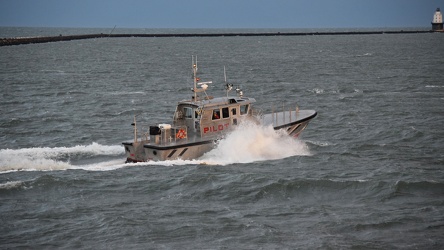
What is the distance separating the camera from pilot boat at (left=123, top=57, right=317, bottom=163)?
27.9 metres

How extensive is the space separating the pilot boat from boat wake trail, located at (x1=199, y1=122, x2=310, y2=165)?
310mm

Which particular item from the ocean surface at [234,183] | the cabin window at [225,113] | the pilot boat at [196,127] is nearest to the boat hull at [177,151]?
the pilot boat at [196,127]

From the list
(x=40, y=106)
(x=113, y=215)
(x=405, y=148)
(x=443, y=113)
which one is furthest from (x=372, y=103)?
(x=113, y=215)

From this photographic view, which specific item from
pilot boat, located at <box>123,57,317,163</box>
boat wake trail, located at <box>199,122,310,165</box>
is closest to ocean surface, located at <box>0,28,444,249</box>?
boat wake trail, located at <box>199,122,310,165</box>

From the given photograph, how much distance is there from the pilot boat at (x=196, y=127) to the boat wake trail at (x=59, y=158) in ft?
4.72

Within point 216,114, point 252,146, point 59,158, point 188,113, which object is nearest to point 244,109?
point 216,114

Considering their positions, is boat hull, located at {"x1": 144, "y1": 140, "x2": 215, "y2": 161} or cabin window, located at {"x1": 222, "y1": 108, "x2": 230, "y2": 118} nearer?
boat hull, located at {"x1": 144, "y1": 140, "x2": 215, "y2": 161}

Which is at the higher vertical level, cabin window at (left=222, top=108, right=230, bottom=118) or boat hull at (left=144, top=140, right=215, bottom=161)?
cabin window at (left=222, top=108, right=230, bottom=118)

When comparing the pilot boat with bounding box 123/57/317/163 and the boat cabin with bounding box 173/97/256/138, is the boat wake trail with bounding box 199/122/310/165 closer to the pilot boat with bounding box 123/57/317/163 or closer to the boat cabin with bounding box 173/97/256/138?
the pilot boat with bounding box 123/57/317/163

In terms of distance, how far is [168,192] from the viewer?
24.3 metres

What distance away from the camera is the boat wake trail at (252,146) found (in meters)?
28.6

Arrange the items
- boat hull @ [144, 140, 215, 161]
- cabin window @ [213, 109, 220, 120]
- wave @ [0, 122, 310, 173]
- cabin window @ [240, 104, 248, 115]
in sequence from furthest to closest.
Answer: cabin window @ [240, 104, 248, 115], cabin window @ [213, 109, 220, 120], wave @ [0, 122, 310, 173], boat hull @ [144, 140, 215, 161]

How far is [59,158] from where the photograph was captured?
3019 cm

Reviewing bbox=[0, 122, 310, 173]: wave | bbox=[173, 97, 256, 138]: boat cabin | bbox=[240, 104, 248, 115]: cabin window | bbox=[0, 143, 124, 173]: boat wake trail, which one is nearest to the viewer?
bbox=[0, 143, 124, 173]: boat wake trail
